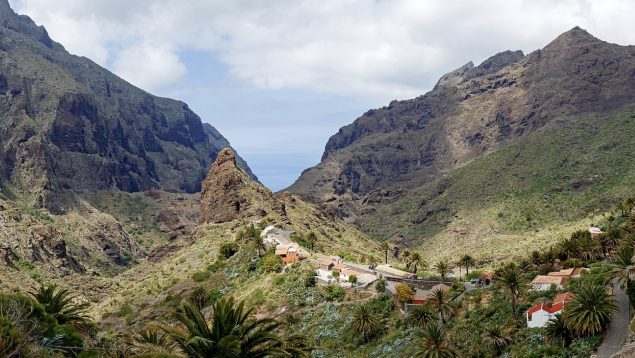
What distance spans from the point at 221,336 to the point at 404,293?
38.0 meters

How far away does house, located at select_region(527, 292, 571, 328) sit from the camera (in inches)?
1777

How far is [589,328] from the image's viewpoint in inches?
1555

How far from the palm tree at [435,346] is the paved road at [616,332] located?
862 centimetres

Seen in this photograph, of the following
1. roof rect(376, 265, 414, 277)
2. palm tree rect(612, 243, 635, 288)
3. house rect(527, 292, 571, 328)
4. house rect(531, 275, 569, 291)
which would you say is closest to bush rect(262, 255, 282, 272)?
roof rect(376, 265, 414, 277)

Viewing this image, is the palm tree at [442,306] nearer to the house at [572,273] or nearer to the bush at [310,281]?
the house at [572,273]

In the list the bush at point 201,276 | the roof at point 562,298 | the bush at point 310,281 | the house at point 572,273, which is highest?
the bush at point 201,276

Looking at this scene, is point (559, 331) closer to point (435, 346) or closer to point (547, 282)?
point (435, 346)

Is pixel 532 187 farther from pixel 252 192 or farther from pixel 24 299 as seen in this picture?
pixel 24 299

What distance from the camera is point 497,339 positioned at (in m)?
45.3

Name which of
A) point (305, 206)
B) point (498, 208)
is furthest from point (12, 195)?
point (498, 208)

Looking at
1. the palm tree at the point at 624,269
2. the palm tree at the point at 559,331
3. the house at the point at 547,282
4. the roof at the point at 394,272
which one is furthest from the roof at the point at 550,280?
the roof at the point at 394,272

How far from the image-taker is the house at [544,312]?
4512 centimetres

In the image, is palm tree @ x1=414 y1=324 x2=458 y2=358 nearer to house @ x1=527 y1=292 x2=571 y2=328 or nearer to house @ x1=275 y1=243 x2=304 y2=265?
house @ x1=527 y1=292 x2=571 y2=328

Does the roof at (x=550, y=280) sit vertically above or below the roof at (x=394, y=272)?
below
